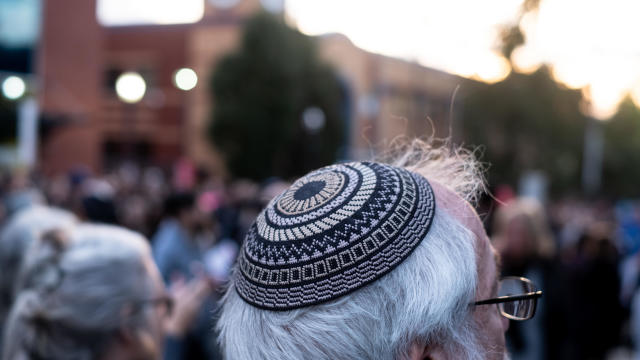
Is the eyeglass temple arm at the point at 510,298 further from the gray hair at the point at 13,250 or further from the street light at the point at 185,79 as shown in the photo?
the street light at the point at 185,79

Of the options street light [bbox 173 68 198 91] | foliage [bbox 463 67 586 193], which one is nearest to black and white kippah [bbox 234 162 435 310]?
foliage [bbox 463 67 586 193]

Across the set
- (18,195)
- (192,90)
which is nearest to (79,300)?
(18,195)

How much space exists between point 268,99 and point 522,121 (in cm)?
971

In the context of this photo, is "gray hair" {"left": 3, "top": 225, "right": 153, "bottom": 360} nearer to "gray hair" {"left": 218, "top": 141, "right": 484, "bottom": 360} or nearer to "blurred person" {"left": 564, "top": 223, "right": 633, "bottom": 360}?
"gray hair" {"left": 218, "top": 141, "right": 484, "bottom": 360}

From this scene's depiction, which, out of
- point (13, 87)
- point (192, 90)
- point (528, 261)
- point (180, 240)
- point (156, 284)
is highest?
point (156, 284)

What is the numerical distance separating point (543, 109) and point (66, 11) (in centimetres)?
1753

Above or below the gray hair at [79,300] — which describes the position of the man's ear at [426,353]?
above

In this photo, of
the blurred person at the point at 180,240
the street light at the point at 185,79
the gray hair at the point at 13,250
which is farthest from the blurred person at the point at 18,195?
the street light at the point at 185,79

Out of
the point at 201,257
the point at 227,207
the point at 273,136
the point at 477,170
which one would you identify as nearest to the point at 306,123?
the point at 273,136

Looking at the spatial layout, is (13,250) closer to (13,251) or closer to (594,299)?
(13,251)

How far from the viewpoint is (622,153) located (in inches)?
2008

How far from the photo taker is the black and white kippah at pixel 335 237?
104cm

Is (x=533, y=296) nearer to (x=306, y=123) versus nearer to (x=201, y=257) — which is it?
(x=201, y=257)

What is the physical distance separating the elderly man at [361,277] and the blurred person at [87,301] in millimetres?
970
